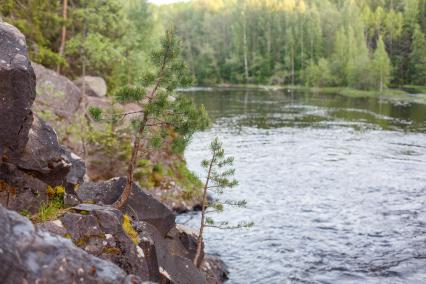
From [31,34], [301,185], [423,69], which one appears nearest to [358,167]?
[301,185]

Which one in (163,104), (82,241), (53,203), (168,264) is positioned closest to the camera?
(82,241)

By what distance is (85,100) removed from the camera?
1160 inches

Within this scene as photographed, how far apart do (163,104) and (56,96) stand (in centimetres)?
1415

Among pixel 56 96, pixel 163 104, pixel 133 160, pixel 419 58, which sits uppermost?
pixel 419 58

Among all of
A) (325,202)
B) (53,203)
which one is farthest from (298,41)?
(53,203)

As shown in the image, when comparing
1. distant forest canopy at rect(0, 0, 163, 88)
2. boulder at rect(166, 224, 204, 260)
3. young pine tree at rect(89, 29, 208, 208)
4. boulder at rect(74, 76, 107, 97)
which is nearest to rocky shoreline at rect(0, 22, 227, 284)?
boulder at rect(166, 224, 204, 260)

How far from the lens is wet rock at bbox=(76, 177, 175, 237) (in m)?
14.2

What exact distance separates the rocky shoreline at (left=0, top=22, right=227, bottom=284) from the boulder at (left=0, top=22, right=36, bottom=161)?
0.02m

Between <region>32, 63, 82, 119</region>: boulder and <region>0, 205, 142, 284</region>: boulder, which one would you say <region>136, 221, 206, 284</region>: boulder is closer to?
<region>0, 205, 142, 284</region>: boulder

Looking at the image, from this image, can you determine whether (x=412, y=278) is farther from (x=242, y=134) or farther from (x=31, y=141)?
(x=242, y=134)

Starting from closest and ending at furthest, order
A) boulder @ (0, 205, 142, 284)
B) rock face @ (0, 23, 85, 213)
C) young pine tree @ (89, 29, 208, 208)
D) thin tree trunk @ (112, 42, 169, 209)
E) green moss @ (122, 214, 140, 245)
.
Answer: boulder @ (0, 205, 142, 284), rock face @ (0, 23, 85, 213), green moss @ (122, 214, 140, 245), young pine tree @ (89, 29, 208, 208), thin tree trunk @ (112, 42, 169, 209)

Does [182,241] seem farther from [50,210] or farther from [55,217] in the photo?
[55,217]

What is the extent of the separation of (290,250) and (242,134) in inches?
1227

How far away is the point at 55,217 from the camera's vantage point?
9742 mm
